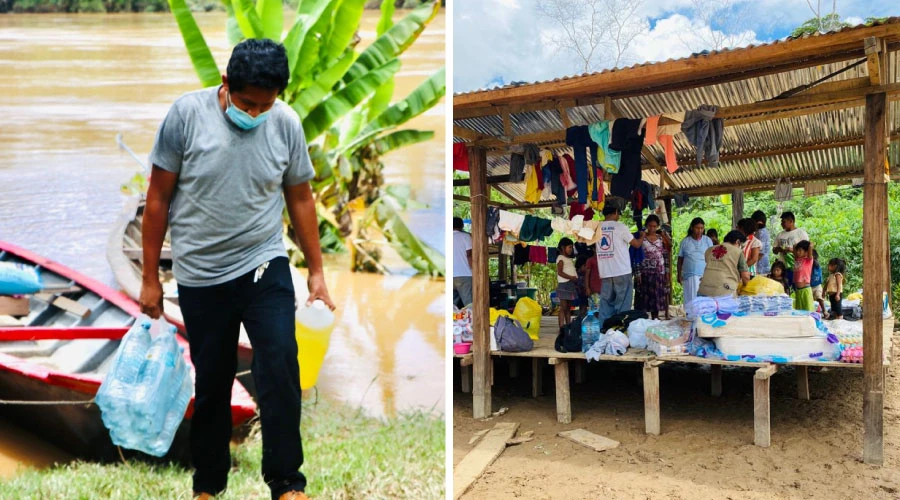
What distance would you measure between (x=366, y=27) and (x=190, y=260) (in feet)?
28.9

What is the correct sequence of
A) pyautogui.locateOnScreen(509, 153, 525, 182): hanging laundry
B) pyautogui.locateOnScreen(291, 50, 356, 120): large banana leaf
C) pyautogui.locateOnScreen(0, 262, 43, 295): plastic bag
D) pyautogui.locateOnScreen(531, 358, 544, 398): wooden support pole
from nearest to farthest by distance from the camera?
pyautogui.locateOnScreen(0, 262, 43, 295): plastic bag → pyautogui.locateOnScreen(291, 50, 356, 120): large banana leaf → pyautogui.locateOnScreen(531, 358, 544, 398): wooden support pole → pyautogui.locateOnScreen(509, 153, 525, 182): hanging laundry

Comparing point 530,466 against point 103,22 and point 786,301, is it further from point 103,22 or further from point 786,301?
point 103,22

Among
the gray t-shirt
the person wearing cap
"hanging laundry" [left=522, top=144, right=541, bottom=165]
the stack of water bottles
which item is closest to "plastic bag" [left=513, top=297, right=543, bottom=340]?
"hanging laundry" [left=522, top=144, right=541, bottom=165]

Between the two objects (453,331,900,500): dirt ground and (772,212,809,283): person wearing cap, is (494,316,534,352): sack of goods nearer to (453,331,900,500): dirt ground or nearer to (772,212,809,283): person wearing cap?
(453,331,900,500): dirt ground

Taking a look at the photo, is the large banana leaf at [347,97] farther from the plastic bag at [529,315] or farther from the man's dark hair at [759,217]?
the man's dark hair at [759,217]

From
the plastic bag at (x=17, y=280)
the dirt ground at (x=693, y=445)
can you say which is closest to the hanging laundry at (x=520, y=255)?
the dirt ground at (x=693, y=445)

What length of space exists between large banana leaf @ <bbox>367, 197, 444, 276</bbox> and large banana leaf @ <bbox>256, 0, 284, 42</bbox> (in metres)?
1.71

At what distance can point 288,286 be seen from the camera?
2830 millimetres

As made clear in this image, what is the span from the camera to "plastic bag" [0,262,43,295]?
4.75m

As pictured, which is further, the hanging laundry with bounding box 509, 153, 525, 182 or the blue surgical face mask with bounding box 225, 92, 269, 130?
the hanging laundry with bounding box 509, 153, 525, 182

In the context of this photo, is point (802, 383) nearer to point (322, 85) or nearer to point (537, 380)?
point (537, 380)

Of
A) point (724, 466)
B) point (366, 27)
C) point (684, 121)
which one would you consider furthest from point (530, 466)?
point (366, 27)

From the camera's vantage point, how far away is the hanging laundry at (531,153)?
6.58m

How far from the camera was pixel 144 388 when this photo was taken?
3.11m
